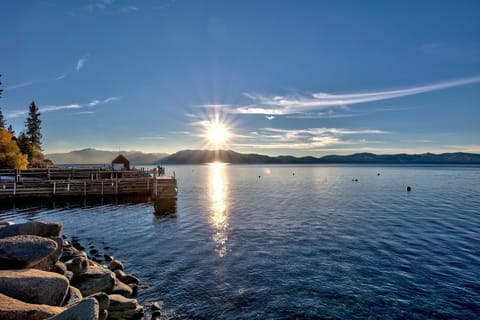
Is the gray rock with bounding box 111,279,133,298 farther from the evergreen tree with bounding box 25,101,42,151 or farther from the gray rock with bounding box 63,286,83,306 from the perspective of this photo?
the evergreen tree with bounding box 25,101,42,151

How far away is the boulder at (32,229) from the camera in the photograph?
1175cm

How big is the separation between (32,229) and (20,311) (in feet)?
19.3

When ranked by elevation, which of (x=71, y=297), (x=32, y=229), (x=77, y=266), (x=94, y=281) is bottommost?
(x=94, y=281)

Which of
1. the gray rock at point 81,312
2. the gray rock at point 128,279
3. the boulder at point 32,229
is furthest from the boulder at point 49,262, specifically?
the gray rock at point 81,312

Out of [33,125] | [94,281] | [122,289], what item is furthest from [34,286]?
[33,125]

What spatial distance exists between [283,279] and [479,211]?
34089 millimetres

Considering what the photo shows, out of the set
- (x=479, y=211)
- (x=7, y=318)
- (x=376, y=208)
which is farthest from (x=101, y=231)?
(x=479, y=211)

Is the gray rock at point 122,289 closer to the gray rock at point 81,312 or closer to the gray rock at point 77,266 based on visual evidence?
the gray rock at point 77,266

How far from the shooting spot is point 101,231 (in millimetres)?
26406

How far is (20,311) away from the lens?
24.7ft

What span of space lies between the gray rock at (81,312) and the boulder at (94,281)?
4.98 meters

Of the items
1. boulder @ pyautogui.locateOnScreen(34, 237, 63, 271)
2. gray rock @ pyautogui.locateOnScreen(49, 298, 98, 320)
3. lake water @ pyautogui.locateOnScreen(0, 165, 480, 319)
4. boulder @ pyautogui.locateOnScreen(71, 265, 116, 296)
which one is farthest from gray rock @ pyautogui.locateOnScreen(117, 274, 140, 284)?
gray rock @ pyautogui.locateOnScreen(49, 298, 98, 320)

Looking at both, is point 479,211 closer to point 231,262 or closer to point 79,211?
point 231,262

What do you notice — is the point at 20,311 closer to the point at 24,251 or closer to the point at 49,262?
the point at 24,251
